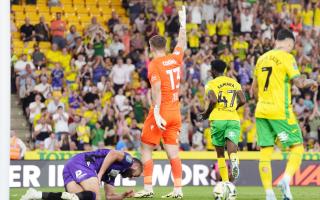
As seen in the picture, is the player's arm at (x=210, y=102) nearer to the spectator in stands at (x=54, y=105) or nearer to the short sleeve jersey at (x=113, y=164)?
the short sleeve jersey at (x=113, y=164)

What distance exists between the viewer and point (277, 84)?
44.9 ft

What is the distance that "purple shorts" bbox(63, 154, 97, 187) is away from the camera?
44.8ft

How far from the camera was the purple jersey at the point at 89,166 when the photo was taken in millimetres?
Answer: 13656

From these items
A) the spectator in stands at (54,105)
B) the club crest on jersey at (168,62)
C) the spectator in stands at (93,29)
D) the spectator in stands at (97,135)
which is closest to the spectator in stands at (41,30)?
the spectator in stands at (93,29)

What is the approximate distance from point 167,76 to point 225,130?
1336 mm

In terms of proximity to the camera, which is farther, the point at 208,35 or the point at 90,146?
the point at 208,35

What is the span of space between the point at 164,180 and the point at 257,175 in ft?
7.58

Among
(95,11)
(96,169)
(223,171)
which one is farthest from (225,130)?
(95,11)

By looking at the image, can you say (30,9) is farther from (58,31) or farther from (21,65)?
(21,65)

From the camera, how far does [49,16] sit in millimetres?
30297

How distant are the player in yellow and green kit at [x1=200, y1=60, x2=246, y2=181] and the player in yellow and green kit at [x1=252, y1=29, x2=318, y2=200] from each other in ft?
6.34
